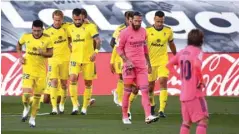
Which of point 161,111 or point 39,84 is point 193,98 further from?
point 161,111

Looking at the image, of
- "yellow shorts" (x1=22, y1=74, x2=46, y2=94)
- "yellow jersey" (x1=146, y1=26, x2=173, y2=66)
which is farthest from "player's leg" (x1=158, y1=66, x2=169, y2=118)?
"yellow shorts" (x1=22, y1=74, x2=46, y2=94)

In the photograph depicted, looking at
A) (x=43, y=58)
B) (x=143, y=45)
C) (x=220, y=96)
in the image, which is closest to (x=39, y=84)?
(x=43, y=58)

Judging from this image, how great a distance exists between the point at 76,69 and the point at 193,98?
884 centimetres

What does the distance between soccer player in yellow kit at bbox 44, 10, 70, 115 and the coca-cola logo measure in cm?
747

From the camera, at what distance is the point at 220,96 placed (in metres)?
32.2

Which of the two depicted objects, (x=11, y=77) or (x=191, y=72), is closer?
(x=191, y=72)

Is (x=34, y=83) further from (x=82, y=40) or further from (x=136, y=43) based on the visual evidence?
(x=82, y=40)

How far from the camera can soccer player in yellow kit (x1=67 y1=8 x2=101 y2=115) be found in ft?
79.5

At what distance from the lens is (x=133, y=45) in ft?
67.3

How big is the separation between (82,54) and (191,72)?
352 inches

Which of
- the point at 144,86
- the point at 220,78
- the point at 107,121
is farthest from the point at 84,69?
the point at 220,78

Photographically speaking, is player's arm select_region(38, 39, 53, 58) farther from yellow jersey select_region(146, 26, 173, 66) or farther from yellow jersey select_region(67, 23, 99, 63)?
yellow jersey select_region(67, 23, 99, 63)

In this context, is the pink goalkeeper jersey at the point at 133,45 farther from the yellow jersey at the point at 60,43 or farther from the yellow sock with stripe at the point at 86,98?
the yellow jersey at the point at 60,43

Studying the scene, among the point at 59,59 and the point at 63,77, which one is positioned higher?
the point at 59,59
